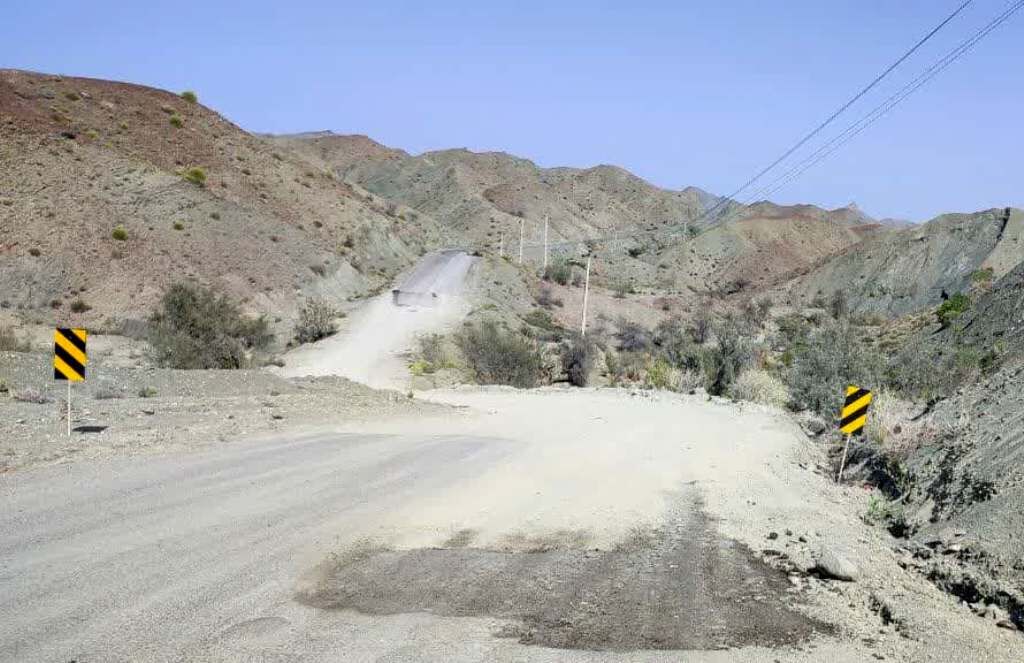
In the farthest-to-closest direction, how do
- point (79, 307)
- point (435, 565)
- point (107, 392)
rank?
point (79, 307), point (107, 392), point (435, 565)

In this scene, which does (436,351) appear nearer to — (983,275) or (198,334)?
(198,334)

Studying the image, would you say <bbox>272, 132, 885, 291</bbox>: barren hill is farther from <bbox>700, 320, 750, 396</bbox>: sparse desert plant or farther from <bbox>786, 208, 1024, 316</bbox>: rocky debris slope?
<bbox>700, 320, 750, 396</bbox>: sparse desert plant

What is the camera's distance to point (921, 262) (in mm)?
77812

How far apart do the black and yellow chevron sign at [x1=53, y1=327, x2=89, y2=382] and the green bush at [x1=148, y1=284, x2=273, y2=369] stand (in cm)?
1335

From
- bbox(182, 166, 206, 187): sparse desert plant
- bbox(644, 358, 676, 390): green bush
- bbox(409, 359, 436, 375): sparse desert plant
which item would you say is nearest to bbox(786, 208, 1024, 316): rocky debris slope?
bbox(644, 358, 676, 390): green bush

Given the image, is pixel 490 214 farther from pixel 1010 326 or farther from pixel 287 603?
pixel 287 603

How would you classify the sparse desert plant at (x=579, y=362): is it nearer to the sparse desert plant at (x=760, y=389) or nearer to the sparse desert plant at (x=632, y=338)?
the sparse desert plant at (x=760, y=389)

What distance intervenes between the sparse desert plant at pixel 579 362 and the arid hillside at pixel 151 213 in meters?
17.9

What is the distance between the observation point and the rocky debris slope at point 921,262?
70.8 m

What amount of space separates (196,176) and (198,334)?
103 feet

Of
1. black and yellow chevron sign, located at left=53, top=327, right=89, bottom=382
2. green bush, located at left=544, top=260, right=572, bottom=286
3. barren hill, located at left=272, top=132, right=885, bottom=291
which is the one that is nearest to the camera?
black and yellow chevron sign, located at left=53, top=327, right=89, bottom=382

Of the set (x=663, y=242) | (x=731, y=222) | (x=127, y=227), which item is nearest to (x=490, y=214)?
(x=663, y=242)

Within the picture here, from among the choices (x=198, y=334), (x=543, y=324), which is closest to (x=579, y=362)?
(x=543, y=324)

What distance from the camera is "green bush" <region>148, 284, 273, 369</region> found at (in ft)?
90.5
